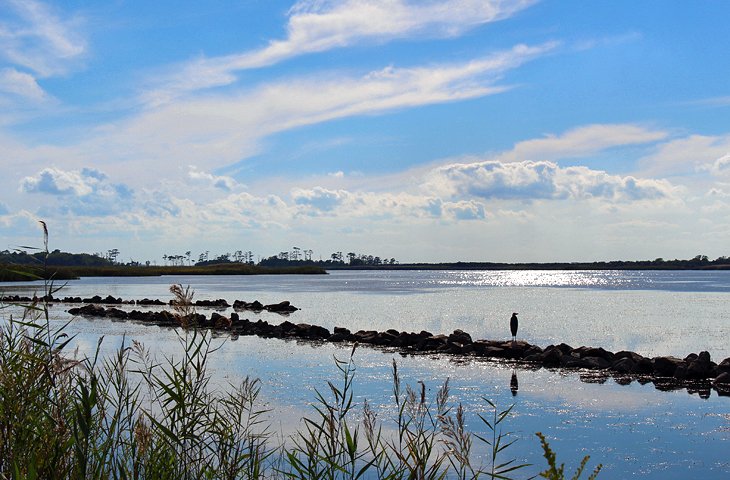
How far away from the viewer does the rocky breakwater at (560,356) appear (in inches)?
773

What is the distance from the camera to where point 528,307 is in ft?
176

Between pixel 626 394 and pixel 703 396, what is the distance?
6.54 feet

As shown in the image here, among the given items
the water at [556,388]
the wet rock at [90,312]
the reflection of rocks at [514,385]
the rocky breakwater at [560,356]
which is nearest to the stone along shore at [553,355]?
the rocky breakwater at [560,356]

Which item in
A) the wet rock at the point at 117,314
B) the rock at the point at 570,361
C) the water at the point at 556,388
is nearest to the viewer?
the water at the point at 556,388

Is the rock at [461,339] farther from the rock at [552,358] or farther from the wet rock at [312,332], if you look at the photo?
the wet rock at [312,332]

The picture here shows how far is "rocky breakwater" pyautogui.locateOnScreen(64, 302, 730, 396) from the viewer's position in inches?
773

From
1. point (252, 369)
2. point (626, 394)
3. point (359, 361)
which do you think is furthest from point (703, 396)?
point (252, 369)

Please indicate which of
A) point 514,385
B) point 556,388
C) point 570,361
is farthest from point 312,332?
point 556,388

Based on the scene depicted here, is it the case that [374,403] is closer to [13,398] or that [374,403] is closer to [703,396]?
[703,396]

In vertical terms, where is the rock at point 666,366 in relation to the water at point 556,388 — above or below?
above

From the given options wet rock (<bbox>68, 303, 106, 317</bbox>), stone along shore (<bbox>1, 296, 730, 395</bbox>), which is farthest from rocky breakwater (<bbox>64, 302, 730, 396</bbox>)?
wet rock (<bbox>68, 303, 106, 317</bbox>)

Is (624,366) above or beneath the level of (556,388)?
above

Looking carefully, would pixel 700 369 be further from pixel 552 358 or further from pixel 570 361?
pixel 552 358

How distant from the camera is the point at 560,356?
22.8 metres
